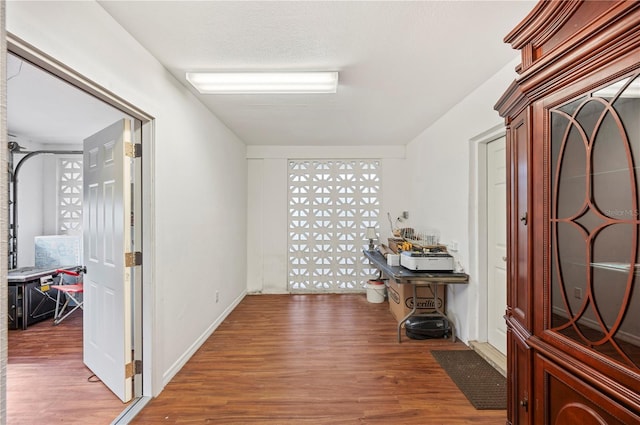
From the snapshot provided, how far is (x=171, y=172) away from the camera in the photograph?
247 centimetres

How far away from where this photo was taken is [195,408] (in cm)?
210

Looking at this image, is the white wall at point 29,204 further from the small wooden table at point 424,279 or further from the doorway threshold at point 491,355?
the doorway threshold at point 491,355

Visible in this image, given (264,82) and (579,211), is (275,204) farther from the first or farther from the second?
(579,211)

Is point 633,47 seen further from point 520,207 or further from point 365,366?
point 365,366

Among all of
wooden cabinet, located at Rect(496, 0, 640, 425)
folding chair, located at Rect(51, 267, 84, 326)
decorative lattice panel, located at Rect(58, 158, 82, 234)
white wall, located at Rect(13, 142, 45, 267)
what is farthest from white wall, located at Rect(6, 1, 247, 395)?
white wall, located at Rect(13, 142, 45, 267)

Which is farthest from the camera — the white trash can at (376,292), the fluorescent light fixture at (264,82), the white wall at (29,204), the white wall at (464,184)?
the white trash can at (376,292)

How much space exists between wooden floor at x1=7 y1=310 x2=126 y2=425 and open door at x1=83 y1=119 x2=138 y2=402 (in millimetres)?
107

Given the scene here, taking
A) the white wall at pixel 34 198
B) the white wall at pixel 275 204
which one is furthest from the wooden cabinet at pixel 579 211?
the white wall at pixel 34 198

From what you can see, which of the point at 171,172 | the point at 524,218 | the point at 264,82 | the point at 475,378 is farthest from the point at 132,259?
the point at 475,378

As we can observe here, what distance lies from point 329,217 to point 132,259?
3.45 m

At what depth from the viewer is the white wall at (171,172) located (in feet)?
4.74

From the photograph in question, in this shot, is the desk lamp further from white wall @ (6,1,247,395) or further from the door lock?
the door lock

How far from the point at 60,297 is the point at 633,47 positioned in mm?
5629

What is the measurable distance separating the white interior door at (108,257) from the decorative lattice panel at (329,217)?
3066 millimetres
